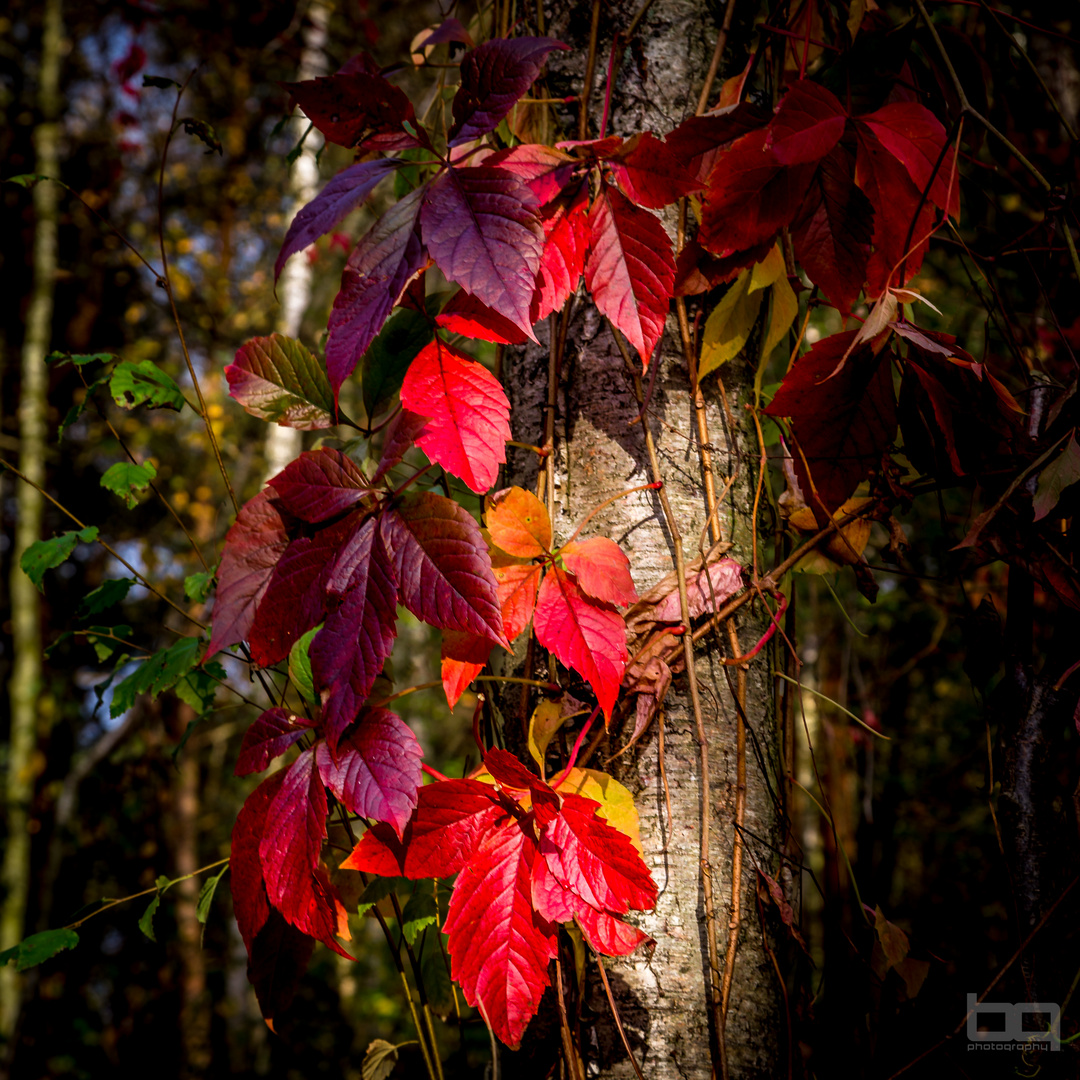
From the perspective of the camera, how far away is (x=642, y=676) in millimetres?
764

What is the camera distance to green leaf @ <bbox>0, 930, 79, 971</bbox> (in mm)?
956

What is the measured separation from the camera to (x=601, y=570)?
27.8 inches

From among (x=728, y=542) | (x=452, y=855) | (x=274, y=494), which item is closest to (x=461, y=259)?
(x=274, y=494)

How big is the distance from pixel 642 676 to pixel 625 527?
18 centimetres

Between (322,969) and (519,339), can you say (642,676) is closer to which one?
(519,339)

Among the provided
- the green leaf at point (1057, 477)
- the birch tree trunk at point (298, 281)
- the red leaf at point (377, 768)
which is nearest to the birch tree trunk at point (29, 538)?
the birch tree trunk at point (298, 281)

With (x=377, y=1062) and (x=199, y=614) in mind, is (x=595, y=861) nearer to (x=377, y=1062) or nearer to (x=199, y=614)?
(x=377, y=1062)

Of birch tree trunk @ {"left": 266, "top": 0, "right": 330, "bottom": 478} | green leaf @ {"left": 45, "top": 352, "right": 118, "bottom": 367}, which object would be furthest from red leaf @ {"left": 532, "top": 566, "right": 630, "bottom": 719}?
birch tree trunk @ {"left": 266, "top": 0, "right": 330, "bottom": 478}

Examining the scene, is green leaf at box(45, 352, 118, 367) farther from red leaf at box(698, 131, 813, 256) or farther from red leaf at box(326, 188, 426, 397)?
red leaf at box(698, 131, 813, 256)

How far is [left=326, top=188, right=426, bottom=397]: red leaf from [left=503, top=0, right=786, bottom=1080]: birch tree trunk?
0.27 meters

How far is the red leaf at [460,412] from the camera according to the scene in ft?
2.19

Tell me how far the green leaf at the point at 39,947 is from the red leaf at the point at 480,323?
1.00m

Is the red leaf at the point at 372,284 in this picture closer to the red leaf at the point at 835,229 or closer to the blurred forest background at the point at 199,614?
the red leaf at the point at 835,229

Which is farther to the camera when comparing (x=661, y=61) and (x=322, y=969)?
(x=322, y=969)
